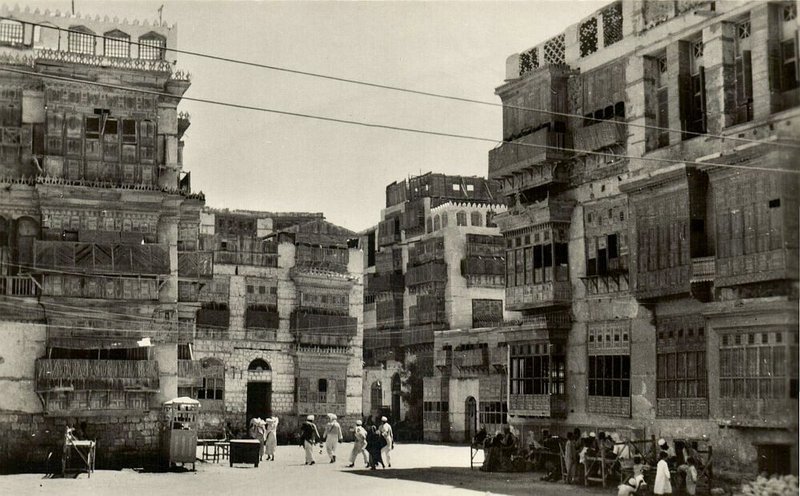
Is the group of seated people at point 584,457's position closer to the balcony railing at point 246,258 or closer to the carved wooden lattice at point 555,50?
the carved wooden lattice at point 555,50

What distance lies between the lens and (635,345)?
90.2ft

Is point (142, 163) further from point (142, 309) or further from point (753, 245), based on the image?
point (753, 245)

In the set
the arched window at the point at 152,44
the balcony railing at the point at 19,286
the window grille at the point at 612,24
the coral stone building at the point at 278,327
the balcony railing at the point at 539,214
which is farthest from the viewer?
the coral stone building at the point at 278,327

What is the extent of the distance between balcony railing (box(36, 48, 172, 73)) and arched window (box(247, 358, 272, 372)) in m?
21.6


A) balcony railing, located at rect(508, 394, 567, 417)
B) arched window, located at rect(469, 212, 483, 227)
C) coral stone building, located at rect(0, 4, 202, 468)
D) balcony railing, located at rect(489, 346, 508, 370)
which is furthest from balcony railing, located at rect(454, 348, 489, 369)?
coral stone building, located at rect(0, 4, 202, 468)

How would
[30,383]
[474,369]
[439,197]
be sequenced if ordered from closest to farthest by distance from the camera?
[30,383], [474,369], [439,197]

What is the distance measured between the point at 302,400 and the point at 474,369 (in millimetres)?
9356

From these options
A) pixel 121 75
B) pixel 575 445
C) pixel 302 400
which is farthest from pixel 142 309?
pixel 302 400

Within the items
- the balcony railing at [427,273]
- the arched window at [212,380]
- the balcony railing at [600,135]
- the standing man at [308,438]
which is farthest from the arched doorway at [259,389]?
the balcony railing at [600,135]

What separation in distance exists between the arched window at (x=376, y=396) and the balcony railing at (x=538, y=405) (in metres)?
28.2

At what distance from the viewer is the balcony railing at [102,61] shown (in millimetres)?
33750

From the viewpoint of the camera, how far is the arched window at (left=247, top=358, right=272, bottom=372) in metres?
52.9

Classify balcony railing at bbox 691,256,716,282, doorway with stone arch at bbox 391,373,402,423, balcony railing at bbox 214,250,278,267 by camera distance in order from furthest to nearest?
doorway with stone arch at bbox 391,373,402,423 → balcony railing at bbox 214,250,278,267 → balcony railing at bbox 691,256,716,282

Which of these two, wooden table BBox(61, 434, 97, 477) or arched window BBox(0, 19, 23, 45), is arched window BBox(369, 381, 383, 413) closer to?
wooden table BBox(61, 434, 97, 477)
